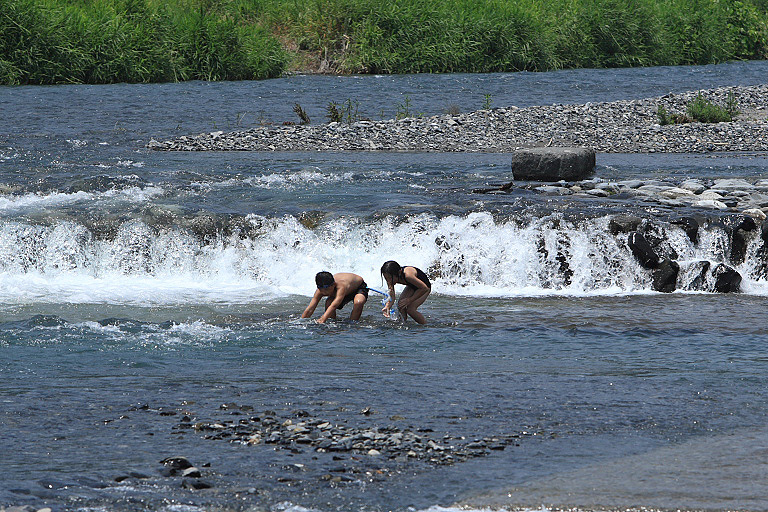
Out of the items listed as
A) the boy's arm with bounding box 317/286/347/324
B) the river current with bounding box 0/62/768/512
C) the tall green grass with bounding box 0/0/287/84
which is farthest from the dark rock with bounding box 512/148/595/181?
the tall green grass with bounding box 0/0/287/84

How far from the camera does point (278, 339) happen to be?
32.6 ft

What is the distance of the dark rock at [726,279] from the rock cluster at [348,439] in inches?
269

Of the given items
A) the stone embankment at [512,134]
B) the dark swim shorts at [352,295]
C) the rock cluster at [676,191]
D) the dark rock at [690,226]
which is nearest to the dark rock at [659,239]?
the dark rock at [690,226]

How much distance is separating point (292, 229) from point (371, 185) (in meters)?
3.00

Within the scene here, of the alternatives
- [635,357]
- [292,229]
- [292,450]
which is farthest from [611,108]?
[292,450]

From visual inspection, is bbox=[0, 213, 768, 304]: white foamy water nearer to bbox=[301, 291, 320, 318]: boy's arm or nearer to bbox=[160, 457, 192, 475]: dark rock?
bbox=[301, 291, 320, 318]: boy's arm

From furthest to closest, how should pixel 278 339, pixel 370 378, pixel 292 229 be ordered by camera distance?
1. pixel 292 229
2. pixel 278 339
3. pixel 370 378

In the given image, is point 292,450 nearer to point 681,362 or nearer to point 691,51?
point 681,362

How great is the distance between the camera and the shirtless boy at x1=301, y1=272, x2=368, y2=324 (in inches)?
416

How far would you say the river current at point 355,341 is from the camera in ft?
20.1

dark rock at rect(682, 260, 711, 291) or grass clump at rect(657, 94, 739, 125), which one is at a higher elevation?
grass clump at rect(657, 94, 739, 125)

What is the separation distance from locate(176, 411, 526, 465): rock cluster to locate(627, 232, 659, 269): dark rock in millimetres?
6985

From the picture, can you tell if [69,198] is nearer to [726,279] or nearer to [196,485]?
[726,279]

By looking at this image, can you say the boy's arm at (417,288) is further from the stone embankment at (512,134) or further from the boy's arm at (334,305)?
the stone embankment at (512,134)
